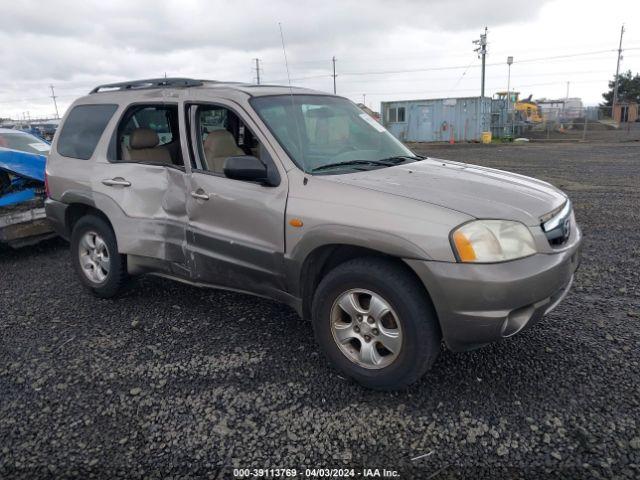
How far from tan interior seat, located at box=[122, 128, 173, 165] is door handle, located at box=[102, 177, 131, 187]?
20 centimetres

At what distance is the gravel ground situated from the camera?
2.59 meters

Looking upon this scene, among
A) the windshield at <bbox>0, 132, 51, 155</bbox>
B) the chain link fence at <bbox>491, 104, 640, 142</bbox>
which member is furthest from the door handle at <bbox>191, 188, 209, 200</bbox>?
the chain link fence at <bbox>491, 104, 640, 142</bbox>

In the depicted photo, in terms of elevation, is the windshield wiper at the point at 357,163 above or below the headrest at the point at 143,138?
below

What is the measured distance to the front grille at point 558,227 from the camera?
118 inches

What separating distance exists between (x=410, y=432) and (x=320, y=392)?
0.64 metres

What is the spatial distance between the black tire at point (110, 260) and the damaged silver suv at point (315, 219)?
0.01 m

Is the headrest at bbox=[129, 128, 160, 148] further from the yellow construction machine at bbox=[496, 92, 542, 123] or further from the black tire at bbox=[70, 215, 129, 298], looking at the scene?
the yellow construction machine at bbox=[496, 92, 542, 123]

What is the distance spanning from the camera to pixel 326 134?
3.85 m

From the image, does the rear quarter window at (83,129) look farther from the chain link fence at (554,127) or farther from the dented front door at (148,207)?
the chain link fence at (554,127)

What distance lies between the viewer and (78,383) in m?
3.37

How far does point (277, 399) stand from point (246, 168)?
4.85 feet

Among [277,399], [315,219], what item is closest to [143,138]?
[315,219]

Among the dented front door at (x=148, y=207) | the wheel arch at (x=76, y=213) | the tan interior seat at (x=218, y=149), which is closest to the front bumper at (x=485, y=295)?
the tan interior seat at (x=218, y=149)

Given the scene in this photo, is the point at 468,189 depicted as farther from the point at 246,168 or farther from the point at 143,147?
the point at 143,147
